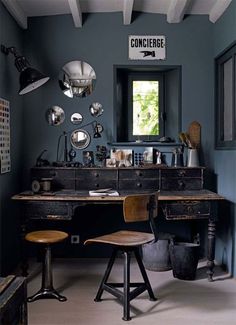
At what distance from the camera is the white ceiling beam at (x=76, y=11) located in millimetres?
3693

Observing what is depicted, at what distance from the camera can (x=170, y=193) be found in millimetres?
3779

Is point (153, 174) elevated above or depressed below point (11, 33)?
below

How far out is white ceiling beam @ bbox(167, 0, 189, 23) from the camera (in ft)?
12.5

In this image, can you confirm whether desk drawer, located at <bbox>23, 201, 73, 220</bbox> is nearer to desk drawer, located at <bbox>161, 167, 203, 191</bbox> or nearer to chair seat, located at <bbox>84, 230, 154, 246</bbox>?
chair seat, located at <bbox>84, 230, 154, 246</bbox>

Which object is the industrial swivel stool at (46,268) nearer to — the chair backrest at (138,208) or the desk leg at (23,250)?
the desk leg at (23,250)

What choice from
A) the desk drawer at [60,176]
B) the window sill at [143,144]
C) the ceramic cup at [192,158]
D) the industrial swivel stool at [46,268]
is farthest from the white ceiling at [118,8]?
the industrial swivel stool at [46,268]

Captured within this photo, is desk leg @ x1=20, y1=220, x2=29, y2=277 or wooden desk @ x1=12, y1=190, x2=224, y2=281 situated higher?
wooden desk @ x1=12, y1=190, x2=224, y2=281

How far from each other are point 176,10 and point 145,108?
1.04 meters

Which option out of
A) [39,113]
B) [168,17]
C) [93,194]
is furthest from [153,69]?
[93,194]

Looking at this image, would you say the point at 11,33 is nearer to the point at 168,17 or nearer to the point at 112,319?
the point at 168,17

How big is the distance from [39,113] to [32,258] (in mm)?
1525

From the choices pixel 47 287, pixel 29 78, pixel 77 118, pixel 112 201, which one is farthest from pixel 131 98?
pixel 47 287

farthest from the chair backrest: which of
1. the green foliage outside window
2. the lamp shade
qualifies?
the green foliage outside window

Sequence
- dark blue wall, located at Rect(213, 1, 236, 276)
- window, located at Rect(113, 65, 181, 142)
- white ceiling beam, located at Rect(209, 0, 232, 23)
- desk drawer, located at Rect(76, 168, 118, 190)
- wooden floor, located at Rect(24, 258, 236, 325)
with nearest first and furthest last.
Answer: wooden floor, located at Rect(24, 258, 236, 325) → dark blue wall, located at Rect(213, 1, 236, 276) → white ceiling beam, located at Rect(209, 0, 232, 23) → desk drawer, located at Rect(76, 168, 118, 190) → window, located at Rect(113, 65, 181, 142)
